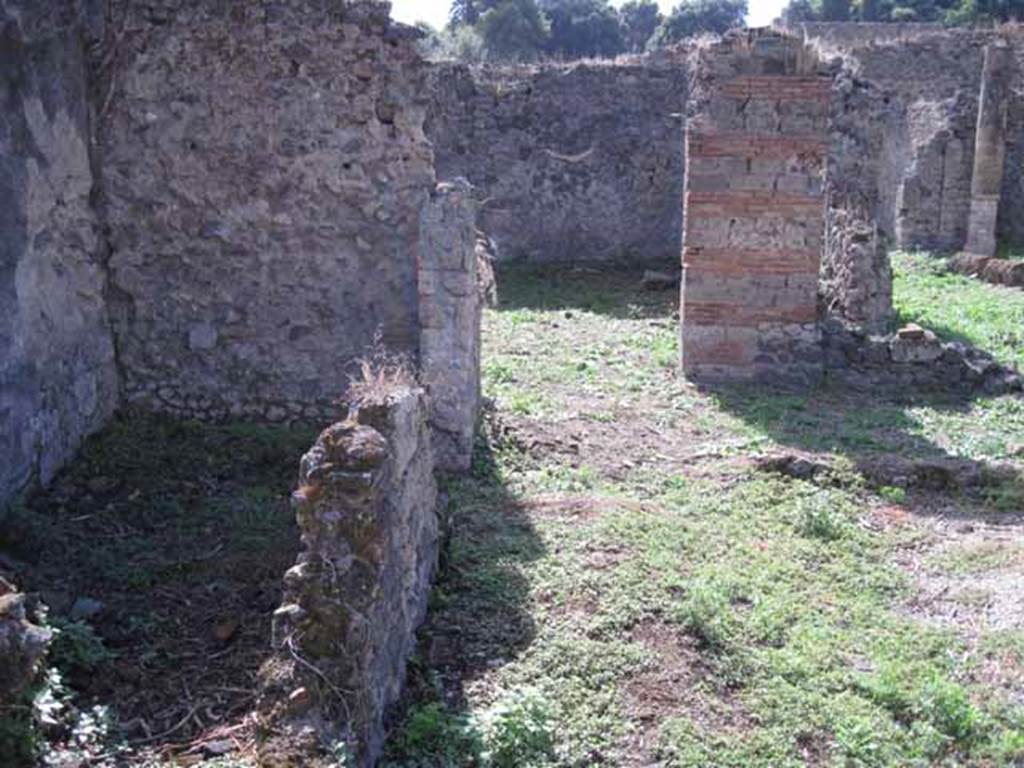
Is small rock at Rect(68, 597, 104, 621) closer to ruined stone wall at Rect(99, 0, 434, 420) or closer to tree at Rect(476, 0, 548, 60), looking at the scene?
ruined stone wall at Rect(99, 0, 434, 420)

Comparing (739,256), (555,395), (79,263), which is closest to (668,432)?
(555,395)

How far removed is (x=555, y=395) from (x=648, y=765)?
504cm

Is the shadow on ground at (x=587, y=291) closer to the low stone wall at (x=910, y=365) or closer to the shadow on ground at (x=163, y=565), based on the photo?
the low stone wall at (x=910, y=365)

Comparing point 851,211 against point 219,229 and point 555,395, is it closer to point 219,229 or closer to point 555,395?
point 555,395

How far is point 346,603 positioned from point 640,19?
5652 cm

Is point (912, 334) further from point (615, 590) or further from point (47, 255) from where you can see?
point (47, 255)

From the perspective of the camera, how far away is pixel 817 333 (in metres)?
9.76

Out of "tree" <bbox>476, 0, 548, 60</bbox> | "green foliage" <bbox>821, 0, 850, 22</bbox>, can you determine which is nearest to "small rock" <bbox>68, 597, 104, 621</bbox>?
"tree" <bbox>476, 0, 548, 60</bbox>

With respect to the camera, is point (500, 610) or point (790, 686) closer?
point (790, 686)

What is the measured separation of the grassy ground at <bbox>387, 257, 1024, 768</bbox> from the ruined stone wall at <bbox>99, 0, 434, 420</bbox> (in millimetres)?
1354

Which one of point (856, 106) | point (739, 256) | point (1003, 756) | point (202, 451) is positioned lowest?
point (1003, 756)

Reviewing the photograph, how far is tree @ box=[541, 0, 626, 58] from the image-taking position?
5062 cm

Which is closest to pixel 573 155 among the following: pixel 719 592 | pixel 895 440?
pixel 895 440

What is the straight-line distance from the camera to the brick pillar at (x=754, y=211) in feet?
31.2
